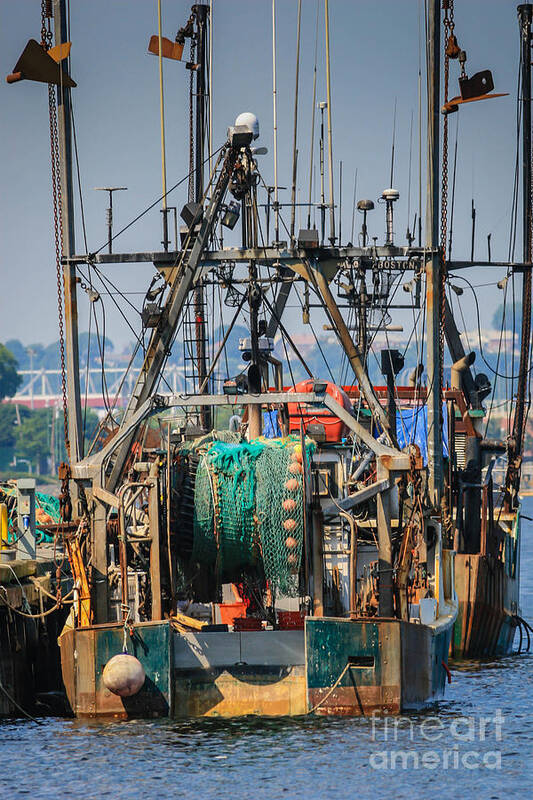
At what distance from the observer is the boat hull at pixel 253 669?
72.8ft

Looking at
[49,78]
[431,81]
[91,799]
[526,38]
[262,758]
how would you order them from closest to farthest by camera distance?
[91,799]
[262,758]
[49,78]
[431,81]
[526,38]

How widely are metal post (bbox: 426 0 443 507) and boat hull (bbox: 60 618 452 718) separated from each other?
6166 mm

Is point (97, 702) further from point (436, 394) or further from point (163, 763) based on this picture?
point (436, 394)

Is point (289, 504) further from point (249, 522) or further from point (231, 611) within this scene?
point (231, 611)

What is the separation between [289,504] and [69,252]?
699 cm

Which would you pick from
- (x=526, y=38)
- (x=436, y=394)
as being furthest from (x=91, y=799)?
(x=526, y=38)

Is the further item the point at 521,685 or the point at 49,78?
the point at 521,685

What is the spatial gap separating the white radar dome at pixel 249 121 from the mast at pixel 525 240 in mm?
15256

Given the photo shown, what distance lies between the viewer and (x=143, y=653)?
22.3m

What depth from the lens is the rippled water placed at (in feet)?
67.1

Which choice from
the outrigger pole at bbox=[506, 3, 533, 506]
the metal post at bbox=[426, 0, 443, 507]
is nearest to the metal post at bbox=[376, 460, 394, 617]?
the metal post at bbox=[426, 0, 443, 507]

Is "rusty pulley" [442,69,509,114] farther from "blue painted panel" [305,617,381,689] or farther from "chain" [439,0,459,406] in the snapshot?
"blue painted panel" [305,617,381,689]

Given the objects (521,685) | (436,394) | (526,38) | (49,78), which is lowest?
(521,685)

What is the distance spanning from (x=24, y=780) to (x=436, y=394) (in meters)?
10.9
